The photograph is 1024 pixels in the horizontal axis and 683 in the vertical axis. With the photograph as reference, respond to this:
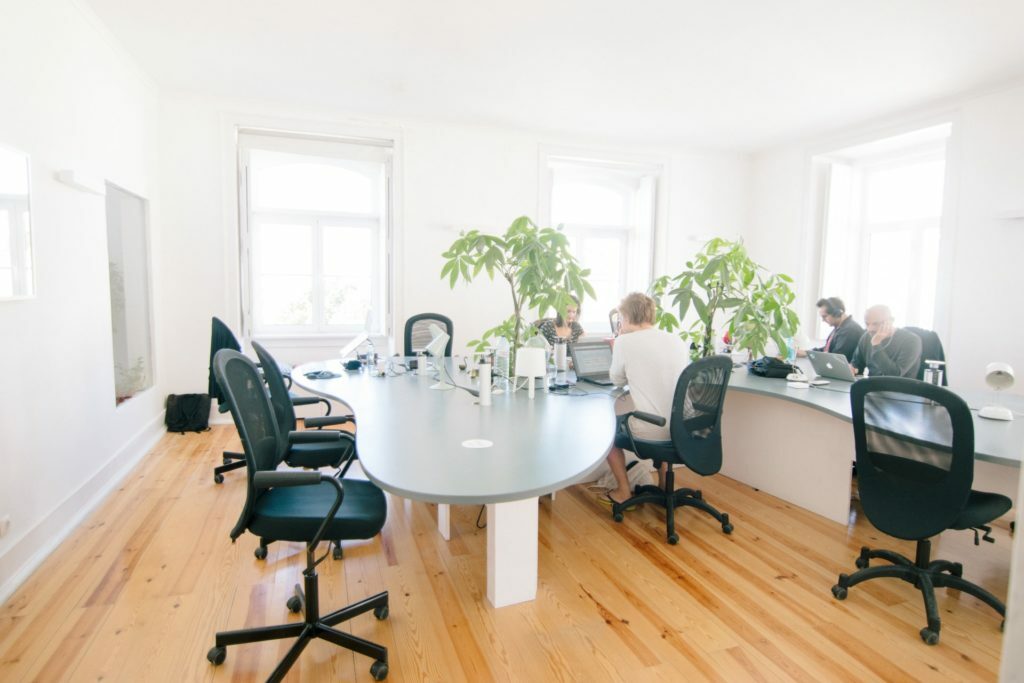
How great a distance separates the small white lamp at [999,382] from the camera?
2768 millimetres

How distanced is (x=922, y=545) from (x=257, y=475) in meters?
2.86

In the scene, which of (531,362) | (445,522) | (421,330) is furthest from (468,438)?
(421,330)

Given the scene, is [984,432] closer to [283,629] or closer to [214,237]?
[283,629]

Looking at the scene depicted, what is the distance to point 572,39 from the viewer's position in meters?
3.96

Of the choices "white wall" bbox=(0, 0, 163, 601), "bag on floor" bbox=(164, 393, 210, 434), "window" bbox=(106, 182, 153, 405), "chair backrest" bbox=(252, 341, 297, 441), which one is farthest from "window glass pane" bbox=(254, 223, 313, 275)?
"chair backrest" bbox=(252, 341, 297, 441)

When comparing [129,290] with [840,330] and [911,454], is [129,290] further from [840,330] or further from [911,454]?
[840,330]

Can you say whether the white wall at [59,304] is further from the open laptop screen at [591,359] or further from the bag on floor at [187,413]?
the open laptop screen at [591,359]

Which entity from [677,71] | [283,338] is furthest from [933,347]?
[283,338]

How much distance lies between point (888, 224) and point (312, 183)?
6.52m

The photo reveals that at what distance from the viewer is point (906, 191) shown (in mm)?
5980

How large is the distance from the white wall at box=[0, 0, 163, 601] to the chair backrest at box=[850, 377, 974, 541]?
3.86 m

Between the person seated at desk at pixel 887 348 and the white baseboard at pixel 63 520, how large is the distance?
5.14 metres

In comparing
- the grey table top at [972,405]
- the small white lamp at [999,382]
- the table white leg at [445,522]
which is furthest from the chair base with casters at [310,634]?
the small white lamp at [999,382]

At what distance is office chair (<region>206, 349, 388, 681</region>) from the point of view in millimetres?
1844
